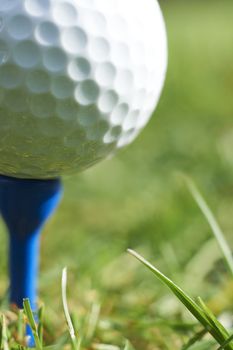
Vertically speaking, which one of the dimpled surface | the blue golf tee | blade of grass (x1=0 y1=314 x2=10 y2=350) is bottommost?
blade of grass (x1=0 y1=314 x2=10 y2=350)

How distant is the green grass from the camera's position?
1300 millimetres

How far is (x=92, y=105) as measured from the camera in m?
1.14

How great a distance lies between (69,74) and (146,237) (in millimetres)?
826

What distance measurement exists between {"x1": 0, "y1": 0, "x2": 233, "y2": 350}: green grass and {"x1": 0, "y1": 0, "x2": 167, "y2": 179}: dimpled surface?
33cm

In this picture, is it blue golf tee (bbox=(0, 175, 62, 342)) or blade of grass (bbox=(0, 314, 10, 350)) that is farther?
blue golf tee (bbox=(0, 175, 62, 342))

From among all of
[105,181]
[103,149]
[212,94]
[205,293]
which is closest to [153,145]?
[105,181]

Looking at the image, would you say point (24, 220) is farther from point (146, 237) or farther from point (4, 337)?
point (146, 237)

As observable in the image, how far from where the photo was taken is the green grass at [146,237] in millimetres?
1300

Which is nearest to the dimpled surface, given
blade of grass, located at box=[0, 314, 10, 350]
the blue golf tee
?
the blue golf tee

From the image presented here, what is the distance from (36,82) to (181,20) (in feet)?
20.4

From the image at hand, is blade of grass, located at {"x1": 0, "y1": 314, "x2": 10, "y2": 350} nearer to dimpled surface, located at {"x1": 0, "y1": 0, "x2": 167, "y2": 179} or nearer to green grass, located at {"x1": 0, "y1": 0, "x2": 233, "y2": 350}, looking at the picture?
green grass, located at {"x1": 0, "y1": 0, "x2": 233, "y2": 350}

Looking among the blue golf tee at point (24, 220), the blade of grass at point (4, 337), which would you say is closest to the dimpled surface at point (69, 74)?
the blue golf tee at point (24, 220)

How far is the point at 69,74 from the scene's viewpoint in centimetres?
109

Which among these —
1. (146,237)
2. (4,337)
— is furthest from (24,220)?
(146,237)
